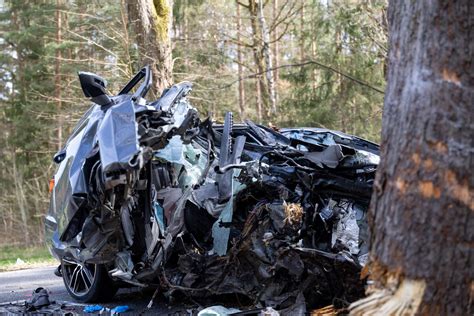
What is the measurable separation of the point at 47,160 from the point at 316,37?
11.7 metres

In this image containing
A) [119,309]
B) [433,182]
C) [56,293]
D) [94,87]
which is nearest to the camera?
[433,182]

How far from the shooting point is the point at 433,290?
2227mm

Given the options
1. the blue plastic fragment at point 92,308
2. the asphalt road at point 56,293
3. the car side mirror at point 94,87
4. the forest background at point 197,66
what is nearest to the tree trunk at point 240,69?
the forest background at point 197,66

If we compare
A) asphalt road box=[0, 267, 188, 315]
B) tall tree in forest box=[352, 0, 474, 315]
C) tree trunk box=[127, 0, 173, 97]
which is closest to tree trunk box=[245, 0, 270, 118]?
tree trunk box=[127, 0, 173, 97]

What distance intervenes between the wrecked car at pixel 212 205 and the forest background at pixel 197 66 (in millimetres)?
7721

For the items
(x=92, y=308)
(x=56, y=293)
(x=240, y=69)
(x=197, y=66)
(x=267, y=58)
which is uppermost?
(x=267, y=58)

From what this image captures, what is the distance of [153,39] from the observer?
1212cm

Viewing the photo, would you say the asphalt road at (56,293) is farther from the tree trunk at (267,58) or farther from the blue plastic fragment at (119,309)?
the tree trunk at (267,58)

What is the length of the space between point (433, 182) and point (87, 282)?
408 cm

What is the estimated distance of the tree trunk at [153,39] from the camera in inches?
474

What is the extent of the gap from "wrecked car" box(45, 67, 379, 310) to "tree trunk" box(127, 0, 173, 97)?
7.19 m

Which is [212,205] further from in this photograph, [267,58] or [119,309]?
[267,58]

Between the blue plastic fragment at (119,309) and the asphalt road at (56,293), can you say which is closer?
the blue plastic fragment at (119,309)

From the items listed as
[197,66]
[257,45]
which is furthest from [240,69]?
[197,66]
